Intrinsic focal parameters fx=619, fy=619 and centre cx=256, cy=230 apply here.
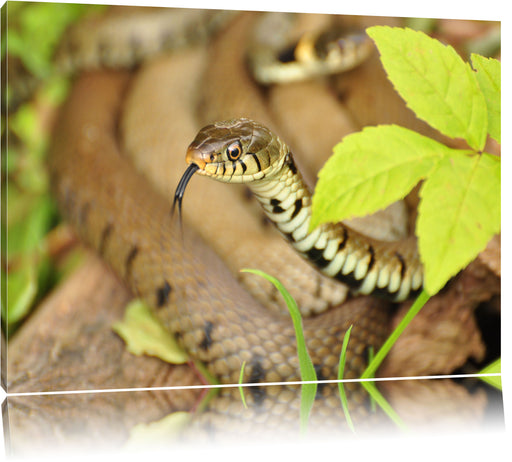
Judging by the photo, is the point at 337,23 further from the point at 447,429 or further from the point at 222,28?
the point at 447,429

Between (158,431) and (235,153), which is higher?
(235,153)

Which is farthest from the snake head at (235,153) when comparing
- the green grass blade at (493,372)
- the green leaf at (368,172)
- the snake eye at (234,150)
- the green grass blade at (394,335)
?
the green grass blade at (493,372)

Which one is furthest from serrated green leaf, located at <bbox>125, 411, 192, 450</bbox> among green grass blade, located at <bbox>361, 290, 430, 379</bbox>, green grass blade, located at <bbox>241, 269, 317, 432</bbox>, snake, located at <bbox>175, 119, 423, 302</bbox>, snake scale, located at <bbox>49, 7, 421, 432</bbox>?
green grass blade, located at <bbox>361, 290, 430, 379</bbox>

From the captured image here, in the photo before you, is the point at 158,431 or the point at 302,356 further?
the point at 302,356

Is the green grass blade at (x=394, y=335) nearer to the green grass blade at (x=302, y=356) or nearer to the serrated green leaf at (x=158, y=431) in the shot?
the green grass blade at (x=302, y=356)

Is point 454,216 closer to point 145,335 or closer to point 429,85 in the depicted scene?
point 429,85

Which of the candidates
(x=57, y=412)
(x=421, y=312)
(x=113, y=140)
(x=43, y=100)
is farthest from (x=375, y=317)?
(x=43, y=100)

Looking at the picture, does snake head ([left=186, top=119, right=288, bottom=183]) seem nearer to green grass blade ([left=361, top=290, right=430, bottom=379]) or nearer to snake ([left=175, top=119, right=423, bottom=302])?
snake ([left=175, top=119, right=423, bottom=302])

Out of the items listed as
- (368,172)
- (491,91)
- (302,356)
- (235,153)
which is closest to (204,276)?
(302,356)
